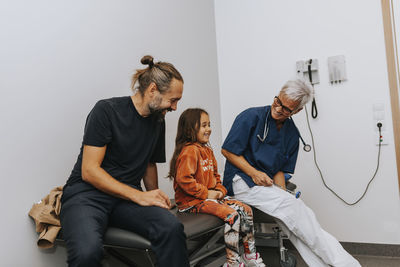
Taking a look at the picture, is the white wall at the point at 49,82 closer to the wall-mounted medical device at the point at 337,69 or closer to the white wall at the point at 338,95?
the white wall at the point at 338,95

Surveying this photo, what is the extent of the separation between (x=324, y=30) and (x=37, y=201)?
7.48ft

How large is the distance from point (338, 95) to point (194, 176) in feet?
4.50

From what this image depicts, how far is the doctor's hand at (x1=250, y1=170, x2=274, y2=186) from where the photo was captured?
1.90m

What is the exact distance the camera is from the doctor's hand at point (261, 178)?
1896 mm

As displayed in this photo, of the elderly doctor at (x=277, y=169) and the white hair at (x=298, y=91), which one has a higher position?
the white hair at (x=298, y=91)

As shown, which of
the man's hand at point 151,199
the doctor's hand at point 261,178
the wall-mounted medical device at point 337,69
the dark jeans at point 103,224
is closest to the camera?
the dark jeans at point 103,224

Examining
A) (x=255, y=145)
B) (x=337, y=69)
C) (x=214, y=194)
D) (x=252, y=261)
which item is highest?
(x=337, y=69)

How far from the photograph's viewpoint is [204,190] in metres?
1.76

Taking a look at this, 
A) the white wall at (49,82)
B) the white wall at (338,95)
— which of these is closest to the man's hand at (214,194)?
the white wall at (49,82)

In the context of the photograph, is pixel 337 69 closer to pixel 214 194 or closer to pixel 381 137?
pixel 381 137

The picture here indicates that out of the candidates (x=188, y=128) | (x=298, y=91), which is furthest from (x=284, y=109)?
(x=188, y=128)

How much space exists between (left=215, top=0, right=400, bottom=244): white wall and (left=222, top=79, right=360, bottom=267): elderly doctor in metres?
0.57

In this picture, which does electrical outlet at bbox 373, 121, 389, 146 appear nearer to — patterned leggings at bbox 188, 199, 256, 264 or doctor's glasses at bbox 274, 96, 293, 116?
doctor's glasses at bbox 274, 96, 293, 116

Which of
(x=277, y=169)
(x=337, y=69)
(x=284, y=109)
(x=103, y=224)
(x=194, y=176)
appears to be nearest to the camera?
(x=103, y=224)
